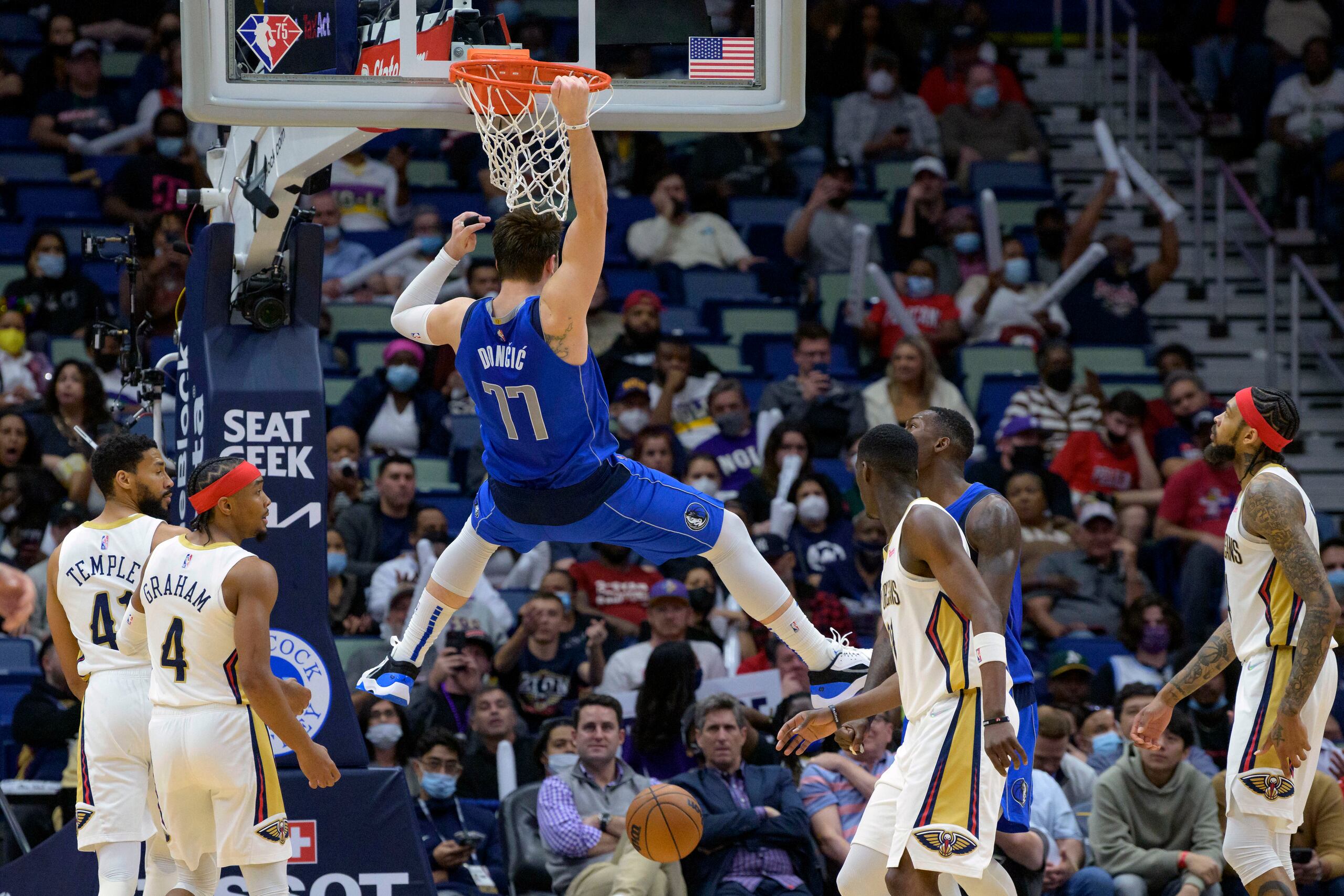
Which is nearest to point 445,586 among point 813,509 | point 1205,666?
point 1205,666

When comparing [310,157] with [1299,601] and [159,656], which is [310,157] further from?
[1299,601]

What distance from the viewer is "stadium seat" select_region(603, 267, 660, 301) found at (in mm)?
15125

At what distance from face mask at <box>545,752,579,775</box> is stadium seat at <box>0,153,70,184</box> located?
8228mm

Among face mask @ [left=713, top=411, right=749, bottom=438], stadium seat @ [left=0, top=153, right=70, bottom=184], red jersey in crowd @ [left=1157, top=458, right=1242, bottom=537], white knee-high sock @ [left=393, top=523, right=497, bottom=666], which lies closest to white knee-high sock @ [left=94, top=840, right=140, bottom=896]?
white knee-high sock @ [left=393, top=523, right=497, bottom=666]

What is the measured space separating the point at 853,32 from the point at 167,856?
12125mm

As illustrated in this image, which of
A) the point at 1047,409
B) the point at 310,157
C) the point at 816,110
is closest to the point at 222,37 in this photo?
the point at 310,157

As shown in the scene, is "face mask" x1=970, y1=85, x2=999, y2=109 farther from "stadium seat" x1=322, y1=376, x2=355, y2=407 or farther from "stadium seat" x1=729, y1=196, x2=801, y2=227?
"stadium seat" x1=322, y1=376, x2=355, y2=407

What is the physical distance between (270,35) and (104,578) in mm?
2438

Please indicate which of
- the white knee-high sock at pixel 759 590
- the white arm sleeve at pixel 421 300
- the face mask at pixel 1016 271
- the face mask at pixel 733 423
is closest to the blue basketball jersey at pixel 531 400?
the white arm sleeve at pixel 421 300

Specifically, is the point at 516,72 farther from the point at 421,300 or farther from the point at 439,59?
the point at 421,300

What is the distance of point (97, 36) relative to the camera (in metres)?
17.0

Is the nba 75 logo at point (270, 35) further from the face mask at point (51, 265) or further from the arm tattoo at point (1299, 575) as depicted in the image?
the face mask at point (51, 265)

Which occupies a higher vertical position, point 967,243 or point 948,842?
point 967,243

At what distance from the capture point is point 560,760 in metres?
9.91
